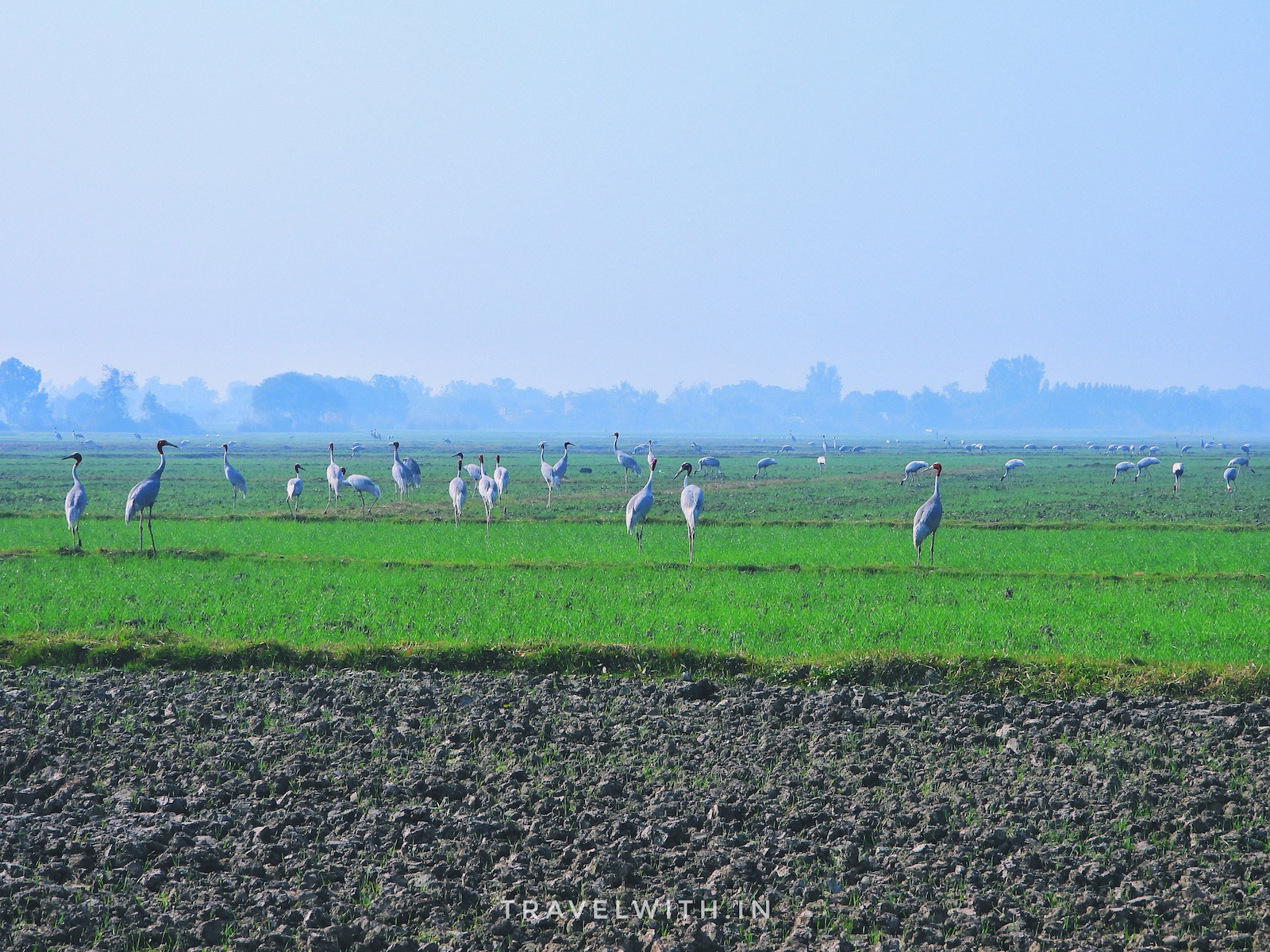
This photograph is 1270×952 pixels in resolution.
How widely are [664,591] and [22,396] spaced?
21000 centimetres

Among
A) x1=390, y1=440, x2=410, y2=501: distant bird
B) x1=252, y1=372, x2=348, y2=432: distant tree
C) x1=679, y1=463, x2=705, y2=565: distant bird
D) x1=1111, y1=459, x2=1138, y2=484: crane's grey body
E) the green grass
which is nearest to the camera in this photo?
the green grass

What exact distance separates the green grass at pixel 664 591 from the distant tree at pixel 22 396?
18477 centimetres

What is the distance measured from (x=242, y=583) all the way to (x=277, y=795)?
9.14m

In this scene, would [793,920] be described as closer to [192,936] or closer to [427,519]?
[192,936]

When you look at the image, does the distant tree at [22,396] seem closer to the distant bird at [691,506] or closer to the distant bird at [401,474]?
the distant bird at [401,474]

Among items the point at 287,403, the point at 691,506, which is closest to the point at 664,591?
the point at 691,506

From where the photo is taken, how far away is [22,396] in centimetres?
18788

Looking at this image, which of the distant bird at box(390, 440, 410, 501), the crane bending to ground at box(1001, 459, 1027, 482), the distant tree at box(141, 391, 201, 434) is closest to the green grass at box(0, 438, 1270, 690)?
the distant bird at box(390, 440, 410, 501)

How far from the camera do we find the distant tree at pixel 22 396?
186m

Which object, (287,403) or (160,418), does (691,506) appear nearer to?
(160,418)

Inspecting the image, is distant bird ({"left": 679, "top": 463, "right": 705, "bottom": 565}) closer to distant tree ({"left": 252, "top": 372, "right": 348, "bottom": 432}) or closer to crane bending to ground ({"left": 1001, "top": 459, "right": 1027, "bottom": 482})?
crane bending to ground ({"left": 1001, "top": 459, "right": 1027, "bottom": 482})

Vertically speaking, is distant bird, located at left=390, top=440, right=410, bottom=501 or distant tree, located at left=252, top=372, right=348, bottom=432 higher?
distant tree, located at left=252, top=372, right=348, bottom=432

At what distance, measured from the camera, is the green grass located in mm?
11523

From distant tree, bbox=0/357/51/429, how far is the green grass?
18477cm
